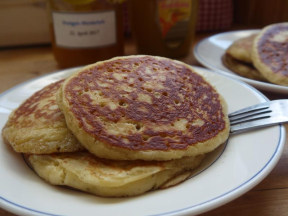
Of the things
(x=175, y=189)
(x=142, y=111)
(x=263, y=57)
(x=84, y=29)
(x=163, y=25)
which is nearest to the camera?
(x=175, y=189)

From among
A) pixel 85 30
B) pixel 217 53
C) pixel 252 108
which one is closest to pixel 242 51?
pixel 217 53

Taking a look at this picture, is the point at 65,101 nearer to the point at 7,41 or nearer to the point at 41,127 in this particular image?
the point at 41,127

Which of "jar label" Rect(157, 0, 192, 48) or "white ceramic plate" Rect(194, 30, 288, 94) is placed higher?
"jar label" Rect(157, 0, 192, 48)

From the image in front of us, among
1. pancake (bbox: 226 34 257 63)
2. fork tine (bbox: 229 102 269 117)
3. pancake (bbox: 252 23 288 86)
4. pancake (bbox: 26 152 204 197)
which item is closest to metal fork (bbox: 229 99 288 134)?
fork tine (bbox: 229 102 269 117)

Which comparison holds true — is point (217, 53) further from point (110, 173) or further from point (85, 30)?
point (110, 173)

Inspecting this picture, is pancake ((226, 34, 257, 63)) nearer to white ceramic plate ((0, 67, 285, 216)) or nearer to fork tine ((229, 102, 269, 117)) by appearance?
fork tine ((229, 102, 269, 117))

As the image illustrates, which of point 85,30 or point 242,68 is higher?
point 85,30

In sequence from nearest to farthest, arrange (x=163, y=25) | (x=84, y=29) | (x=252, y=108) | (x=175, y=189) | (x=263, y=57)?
(x=175, y=189) < (x=252, y=108) < (x=263, y=57) < (x=84, y=29) < (x=163, y=25)
